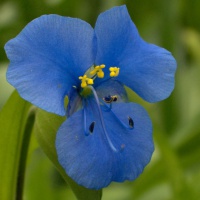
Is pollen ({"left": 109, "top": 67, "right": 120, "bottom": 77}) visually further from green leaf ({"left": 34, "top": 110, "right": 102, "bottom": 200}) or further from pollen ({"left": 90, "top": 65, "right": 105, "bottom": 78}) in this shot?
green leaf ({"left": 34, "top": 110, "right": 102, "bottom": 200})

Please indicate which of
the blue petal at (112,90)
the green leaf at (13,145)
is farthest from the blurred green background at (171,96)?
the blue petal at (112,90)

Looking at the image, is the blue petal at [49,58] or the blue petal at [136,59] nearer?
the blue petal at [49,58]

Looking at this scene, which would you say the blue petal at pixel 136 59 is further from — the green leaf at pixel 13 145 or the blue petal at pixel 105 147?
the green leaf at pixel 13 145

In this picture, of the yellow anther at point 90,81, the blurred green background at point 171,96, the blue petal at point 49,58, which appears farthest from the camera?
the blurred green background at point 171,96

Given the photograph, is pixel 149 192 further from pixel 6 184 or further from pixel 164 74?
pixel 164 74

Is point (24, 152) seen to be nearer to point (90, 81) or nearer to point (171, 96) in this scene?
point (90, 81)

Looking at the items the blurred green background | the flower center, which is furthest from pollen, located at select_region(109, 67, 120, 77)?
the blurred green background

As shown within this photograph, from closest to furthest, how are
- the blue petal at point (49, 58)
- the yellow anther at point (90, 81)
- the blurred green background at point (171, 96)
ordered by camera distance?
the blue petal at point (49, 58)
the yellow anther at point (90, 81)
the blurred green background at point (171, 96)

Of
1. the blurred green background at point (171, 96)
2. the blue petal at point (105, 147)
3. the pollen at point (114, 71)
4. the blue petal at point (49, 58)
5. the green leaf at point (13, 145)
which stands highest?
the blue petal at point (49, 58)
